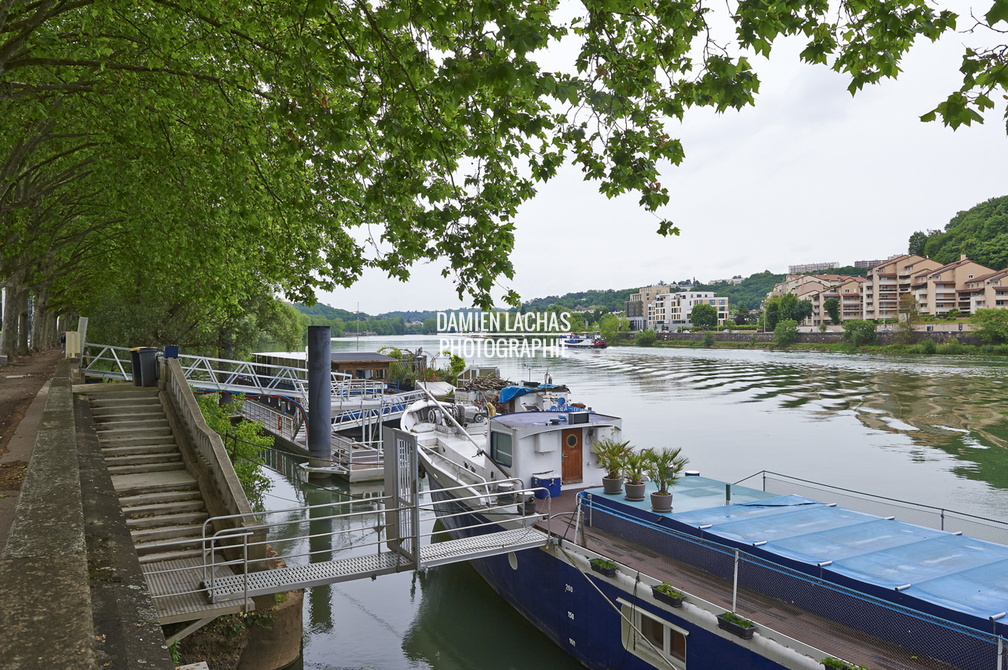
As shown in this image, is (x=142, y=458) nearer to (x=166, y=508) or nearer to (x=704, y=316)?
(x=166, y=508)

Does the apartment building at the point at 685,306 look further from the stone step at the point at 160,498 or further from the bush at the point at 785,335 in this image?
the stone step at the point at 160,498

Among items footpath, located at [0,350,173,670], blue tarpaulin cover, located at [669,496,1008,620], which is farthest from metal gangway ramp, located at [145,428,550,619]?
blue tarpaulin cover, located at [669,496,1008,620]

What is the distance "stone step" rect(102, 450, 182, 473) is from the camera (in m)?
13.0

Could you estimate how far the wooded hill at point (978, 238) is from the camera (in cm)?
11406

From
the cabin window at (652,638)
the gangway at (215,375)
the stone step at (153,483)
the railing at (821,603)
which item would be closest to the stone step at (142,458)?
the stone step at (153,483)

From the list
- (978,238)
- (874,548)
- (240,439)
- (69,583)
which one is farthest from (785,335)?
(69,583)

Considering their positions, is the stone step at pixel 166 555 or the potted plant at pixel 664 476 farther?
the potted plant at pixel 664 476

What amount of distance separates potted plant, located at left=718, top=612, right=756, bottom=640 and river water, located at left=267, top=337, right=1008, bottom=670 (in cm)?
504

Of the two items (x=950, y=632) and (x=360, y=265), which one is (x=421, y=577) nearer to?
(x=360, y=265)

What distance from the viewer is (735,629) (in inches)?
368

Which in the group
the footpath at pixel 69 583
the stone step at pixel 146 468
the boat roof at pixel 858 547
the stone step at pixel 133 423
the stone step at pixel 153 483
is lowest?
the boat roof at pixel 858 547

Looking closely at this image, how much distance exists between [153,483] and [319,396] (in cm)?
1427

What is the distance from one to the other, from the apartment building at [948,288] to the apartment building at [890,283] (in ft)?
11.5

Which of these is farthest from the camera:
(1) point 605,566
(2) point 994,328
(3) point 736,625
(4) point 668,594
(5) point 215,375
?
(2) point 994,328
